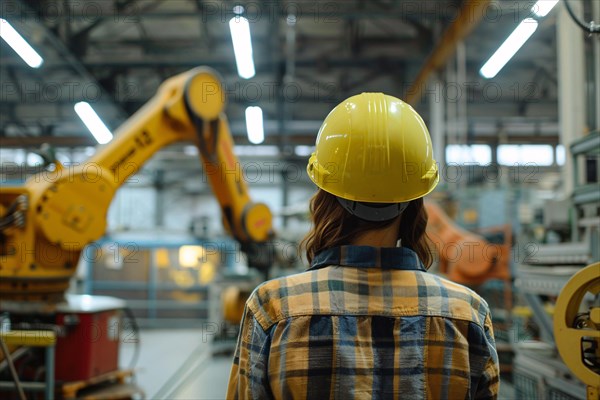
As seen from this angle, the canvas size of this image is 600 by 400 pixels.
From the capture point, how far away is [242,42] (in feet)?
20.9

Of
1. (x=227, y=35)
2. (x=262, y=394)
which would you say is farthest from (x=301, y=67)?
(x=262, y=394)

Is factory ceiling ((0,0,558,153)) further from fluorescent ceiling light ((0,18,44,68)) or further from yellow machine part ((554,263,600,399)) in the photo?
yellow machine part ((554,263,600,399))

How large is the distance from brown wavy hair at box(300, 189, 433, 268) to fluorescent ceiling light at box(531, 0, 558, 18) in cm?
267

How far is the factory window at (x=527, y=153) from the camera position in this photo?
14.3m

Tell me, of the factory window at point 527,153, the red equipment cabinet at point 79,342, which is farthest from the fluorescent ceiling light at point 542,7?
the factory window at point 527,153

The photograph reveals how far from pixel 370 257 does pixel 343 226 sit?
13 cm

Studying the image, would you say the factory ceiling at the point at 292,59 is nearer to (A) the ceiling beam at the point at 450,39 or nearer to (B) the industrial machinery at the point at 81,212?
(A) the ceiling beam at the point at 450,39

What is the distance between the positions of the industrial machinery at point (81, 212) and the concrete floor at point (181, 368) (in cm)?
144

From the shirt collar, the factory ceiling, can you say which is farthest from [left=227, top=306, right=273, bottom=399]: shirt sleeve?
the factory ceiling

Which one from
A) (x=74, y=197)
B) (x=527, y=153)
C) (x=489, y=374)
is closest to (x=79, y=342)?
(x=74, y=197)

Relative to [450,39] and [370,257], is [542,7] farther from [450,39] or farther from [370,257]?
[450,39]

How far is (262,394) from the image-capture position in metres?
1.27

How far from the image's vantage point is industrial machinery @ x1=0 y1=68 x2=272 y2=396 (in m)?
3.66

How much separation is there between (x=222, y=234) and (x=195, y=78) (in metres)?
9.88
